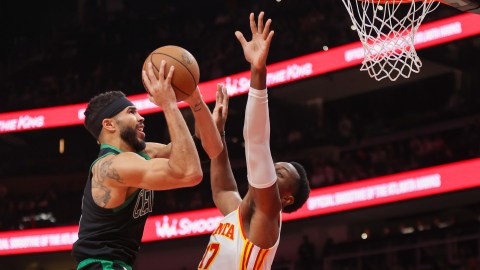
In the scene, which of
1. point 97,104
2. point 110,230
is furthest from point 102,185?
point 97,104

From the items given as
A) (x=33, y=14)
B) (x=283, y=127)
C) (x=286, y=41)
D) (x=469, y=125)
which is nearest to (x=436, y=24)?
(x=469, y=125)

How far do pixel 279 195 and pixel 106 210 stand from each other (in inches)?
37.0

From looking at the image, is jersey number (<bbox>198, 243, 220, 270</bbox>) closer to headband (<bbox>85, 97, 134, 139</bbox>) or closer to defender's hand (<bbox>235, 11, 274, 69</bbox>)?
headband (<bbox>85, 97, 134, 139</bbox>)

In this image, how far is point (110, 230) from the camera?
4.19 meters

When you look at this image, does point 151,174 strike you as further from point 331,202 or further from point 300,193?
A: point 331,202

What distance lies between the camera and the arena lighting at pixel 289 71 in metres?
12.2

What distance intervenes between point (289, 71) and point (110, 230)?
10.3m

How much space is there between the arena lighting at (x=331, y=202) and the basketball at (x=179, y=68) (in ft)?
27.2

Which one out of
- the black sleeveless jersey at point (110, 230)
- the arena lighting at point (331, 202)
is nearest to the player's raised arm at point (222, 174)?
the black sleeveless jersey at point (110, 230)

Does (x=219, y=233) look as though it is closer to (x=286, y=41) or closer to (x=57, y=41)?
(x=286, y=41)

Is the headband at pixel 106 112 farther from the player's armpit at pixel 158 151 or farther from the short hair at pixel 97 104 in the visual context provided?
the player's armpit at pixel 158 151

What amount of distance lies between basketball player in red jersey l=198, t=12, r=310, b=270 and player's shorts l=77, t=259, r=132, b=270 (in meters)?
0.53

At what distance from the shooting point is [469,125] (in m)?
13.1

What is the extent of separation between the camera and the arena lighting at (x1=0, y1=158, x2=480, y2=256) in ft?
39.5
